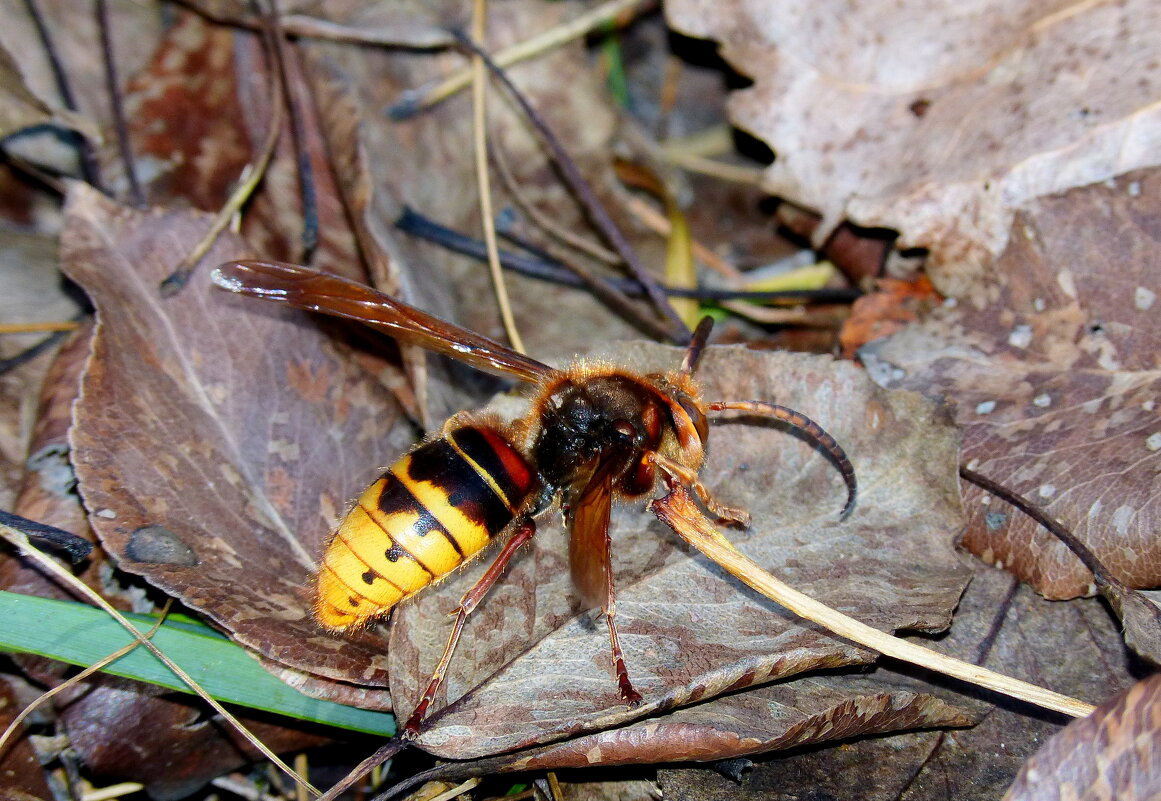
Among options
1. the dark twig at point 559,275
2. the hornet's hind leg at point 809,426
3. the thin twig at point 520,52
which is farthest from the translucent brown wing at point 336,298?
the thin twig at point 520,52

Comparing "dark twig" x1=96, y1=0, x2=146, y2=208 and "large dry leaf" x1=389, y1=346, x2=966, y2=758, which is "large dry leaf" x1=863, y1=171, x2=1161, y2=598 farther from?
"dark twig" x1=96, y1=0, x2=146, y2=208

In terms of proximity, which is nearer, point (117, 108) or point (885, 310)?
point (885, 310)

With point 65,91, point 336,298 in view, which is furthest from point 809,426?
point 65,91

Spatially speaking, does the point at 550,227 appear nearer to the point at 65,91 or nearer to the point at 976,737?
the point at 65,91

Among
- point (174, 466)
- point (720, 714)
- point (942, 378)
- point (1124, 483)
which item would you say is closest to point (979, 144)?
point (942, 378)

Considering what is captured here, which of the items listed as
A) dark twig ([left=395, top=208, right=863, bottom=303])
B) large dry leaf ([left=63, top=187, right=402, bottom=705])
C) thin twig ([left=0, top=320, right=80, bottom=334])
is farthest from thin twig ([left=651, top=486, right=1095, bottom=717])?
thin twig ([left=0, top=320, right=80, bottom=334])
